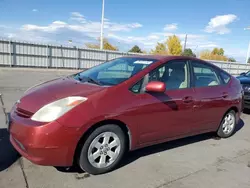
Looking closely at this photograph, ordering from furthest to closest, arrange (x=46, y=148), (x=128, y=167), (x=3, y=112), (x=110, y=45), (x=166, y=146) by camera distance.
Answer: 1. (x=110, y=45)
2. (x=3, y=112)
3. (x=166, y=146)
4. (x=128, y=167)
5. (x=46, y=148)

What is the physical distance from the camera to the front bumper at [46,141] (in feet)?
8.86

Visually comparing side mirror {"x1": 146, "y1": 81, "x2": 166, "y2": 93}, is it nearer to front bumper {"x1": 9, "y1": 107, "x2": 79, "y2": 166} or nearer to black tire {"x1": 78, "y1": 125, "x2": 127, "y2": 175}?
black tire {"x1": 78, "y1": 125, "x2": 127, "y2": 175}

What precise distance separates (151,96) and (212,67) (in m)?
1.93

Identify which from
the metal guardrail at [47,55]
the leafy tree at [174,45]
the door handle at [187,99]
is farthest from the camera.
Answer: the leafy tree at [174,45]

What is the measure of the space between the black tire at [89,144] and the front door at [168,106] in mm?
320

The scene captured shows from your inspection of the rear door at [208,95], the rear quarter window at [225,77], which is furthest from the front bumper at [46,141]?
the rear quarter window at [225,77]

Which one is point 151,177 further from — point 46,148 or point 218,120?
point 218,120

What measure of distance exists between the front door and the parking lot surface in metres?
0.38

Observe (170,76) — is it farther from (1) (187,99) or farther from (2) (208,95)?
(2) (208,95)

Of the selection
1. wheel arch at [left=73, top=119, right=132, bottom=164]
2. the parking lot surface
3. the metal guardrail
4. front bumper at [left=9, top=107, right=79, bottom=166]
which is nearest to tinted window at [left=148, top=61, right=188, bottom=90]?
wheel arch at [left=73, top=119, right=132, bottom=164]

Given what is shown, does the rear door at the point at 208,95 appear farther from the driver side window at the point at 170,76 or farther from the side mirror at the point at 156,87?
the side mirror at the point at 156,87

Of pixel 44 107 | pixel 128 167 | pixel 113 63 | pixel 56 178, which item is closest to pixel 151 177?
pixel 128 167

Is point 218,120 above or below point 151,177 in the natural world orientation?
above

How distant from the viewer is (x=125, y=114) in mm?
3148
